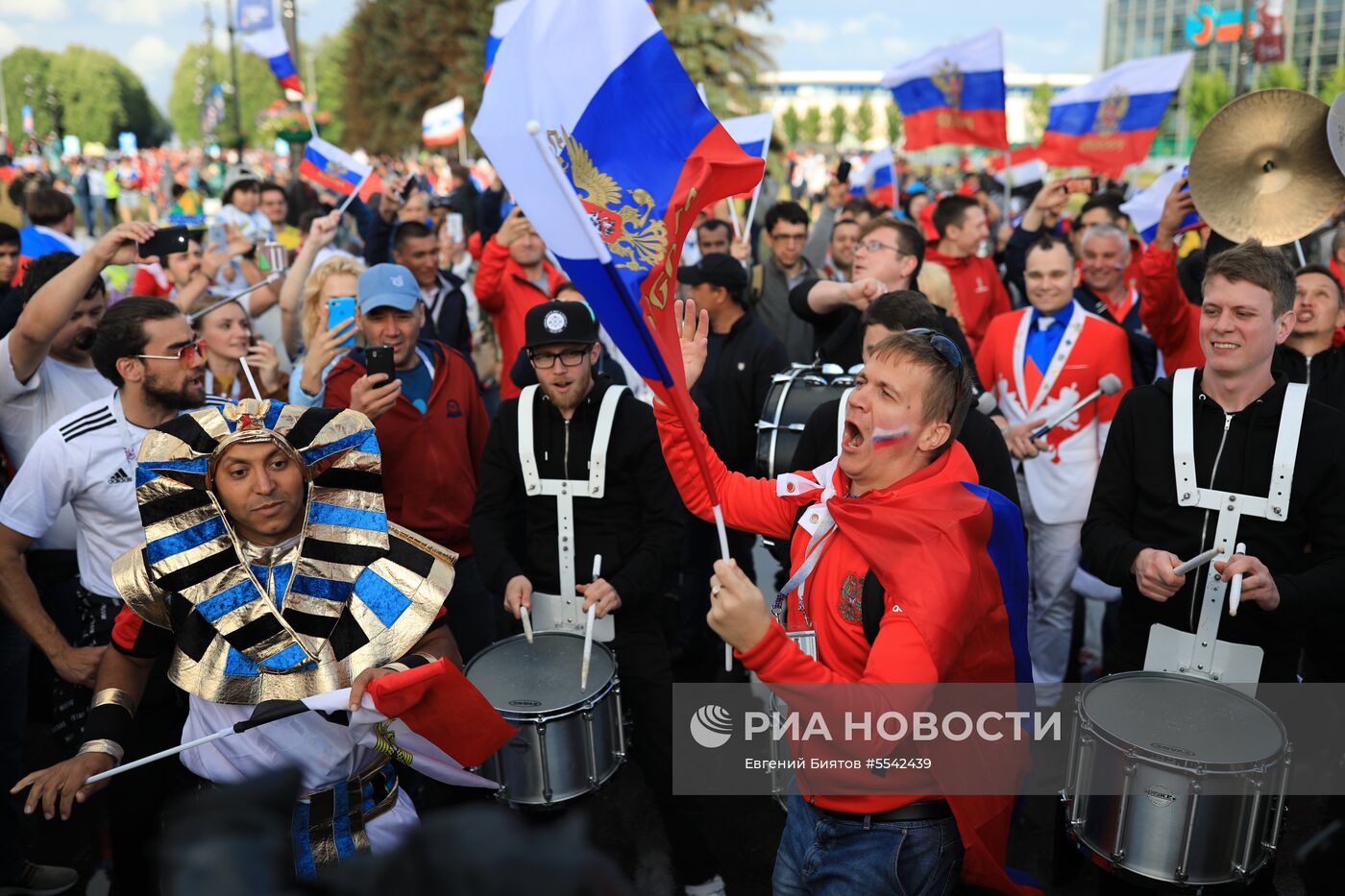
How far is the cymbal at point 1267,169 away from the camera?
15.6 ft

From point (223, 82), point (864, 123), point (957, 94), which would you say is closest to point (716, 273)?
point (957, 94)

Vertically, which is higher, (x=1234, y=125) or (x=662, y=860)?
(x=1234, y=125)

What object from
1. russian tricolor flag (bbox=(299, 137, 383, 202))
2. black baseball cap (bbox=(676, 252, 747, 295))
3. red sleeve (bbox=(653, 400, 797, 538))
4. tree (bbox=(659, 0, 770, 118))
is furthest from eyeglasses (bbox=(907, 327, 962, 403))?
tree (bbox=(659, 0, 770, 118))

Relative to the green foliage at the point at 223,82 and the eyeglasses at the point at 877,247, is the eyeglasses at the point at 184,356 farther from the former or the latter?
the green foliage at the point at 223,82

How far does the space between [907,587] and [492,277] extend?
4819 mm

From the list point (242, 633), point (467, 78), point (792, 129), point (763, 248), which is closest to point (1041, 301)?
point (242, 633)

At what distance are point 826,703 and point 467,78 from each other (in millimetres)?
40306

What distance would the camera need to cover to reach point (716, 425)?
5918 mm

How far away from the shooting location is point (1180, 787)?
2.68 metres

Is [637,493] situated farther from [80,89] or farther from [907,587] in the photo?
[80,89]

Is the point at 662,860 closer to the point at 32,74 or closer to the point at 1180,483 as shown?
the point at 1180,483

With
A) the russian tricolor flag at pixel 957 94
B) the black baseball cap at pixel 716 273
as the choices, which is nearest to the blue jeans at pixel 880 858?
the black baseball cap at pixel 716 273

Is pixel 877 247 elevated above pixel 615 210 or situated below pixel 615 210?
below

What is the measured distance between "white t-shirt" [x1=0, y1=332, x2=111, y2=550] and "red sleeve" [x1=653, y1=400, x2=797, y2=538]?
106 inches
